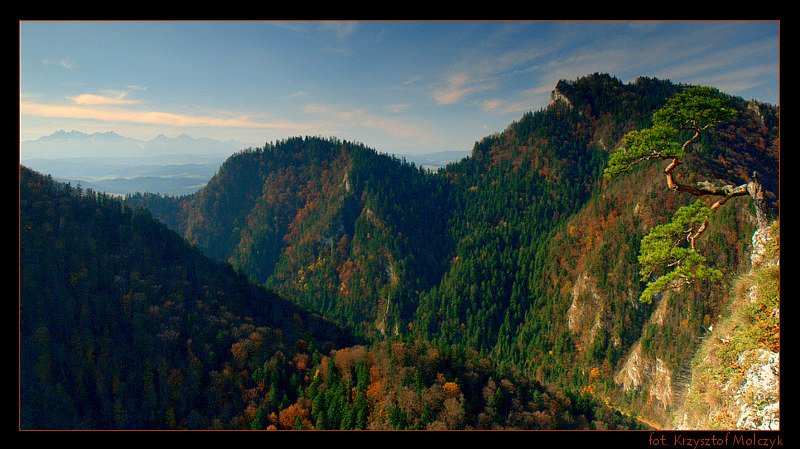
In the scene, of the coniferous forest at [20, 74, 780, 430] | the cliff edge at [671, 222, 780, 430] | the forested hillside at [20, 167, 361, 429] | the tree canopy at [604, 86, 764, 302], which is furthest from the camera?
the forested hillside at [20, 167, 361, 429]

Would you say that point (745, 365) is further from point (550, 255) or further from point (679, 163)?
point (550, 255)

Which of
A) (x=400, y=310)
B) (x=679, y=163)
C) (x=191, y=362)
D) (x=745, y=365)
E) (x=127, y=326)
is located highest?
(x=679, y=163)

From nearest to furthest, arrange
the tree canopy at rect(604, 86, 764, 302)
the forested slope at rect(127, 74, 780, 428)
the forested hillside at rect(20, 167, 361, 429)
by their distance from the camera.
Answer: the tree canopy at rect(604, 86, 764, 302) → the forested hillside at rect(20, 167, 361, 429) → the forested slope at rect(127, 74, 780, 428)

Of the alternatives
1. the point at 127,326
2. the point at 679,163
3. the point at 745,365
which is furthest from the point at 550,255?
the point at 127,326

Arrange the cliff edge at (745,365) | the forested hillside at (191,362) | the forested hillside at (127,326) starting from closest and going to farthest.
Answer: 1. the cliff edge at (745,365)
2. the forested hillside at (191,362)
3. the forested hillside at (127,326)

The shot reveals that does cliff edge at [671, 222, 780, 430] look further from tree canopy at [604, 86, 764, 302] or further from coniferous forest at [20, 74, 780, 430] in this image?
coniferous forest at [20, 74, 780, 430]

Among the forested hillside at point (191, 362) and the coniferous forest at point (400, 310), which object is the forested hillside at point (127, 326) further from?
the coniferous forest at point (400, 310)

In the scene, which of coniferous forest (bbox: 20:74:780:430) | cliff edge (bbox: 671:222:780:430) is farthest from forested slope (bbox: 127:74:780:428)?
cliff edge (bbox: 671:222:780:430)

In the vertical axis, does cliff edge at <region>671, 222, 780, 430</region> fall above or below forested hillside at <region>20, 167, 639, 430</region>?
above

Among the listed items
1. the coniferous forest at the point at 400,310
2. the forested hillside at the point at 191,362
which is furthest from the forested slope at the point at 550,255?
the forested hillside at the point at 191,362

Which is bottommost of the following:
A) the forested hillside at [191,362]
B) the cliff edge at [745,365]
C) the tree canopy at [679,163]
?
the forested hillside at [191,362]
